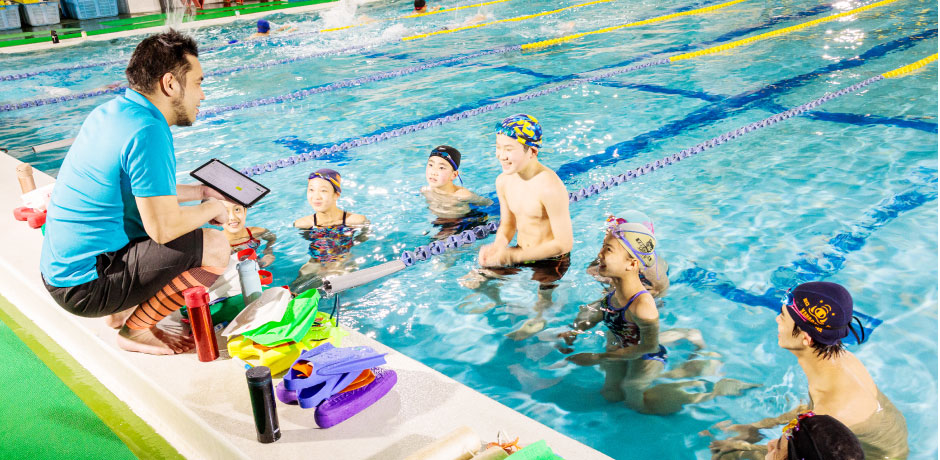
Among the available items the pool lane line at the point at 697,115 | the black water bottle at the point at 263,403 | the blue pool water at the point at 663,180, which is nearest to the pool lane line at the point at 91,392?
the black water bottle at the point at 263,403

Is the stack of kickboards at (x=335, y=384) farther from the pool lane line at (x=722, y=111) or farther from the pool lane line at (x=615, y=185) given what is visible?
the pool lane line at (x=722, y=111)

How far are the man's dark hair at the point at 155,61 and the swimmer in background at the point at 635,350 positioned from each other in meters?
1.89

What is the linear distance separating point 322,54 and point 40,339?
31.9ft

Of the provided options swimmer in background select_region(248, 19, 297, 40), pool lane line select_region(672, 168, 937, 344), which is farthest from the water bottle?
swimmer in background select_region(248, 19, 297, 40)

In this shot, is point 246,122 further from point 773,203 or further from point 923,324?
point 923,324

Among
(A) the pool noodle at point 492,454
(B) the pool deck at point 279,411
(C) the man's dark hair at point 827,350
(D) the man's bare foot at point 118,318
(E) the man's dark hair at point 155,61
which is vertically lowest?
(B) the pool deck at point 279,411

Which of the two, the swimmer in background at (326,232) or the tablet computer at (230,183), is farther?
the swimmer in background at (326,232)

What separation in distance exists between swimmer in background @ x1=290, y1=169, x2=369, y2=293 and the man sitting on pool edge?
4.31ft

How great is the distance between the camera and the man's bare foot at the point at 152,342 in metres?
2.74

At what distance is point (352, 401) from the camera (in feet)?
7.49

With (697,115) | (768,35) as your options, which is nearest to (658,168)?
(697,115)

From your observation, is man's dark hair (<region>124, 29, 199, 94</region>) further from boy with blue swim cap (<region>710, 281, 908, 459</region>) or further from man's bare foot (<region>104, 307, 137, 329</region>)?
boy with blue swim cap (<region>710, 281, 908, 459</region>)

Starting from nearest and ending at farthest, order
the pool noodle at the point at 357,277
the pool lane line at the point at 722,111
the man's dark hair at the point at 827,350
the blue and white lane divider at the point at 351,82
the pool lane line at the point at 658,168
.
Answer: the man's dark hair at the point at 827,350 < the pool noodle at the point at 357,277 < the pool lane line at the point at 658,168 < the pool lane line at the point at 722,111 < the blue and white lane divider at the point at 351,82

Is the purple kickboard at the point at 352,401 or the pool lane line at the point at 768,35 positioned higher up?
the pool lane line at the point at 768,35
